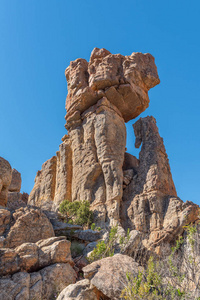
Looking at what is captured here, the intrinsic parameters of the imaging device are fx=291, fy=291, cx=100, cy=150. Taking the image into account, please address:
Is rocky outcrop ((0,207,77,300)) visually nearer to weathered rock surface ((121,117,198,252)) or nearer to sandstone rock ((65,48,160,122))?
weathered rock surface ((121,117,198,252))

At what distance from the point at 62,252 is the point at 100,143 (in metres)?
19.5

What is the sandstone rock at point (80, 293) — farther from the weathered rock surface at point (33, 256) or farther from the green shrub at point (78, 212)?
the green shrub at point (78, 212)

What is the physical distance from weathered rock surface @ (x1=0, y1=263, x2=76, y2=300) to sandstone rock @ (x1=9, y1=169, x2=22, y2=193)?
31.2 metres

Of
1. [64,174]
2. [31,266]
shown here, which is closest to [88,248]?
[31,266]

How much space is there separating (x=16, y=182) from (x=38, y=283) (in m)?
32.7

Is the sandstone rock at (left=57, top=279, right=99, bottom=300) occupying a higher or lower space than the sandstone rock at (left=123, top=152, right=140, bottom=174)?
lower

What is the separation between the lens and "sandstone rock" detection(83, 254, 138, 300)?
24.8 ft

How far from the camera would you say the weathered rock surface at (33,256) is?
932 centimetres

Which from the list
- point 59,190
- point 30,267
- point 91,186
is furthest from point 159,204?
point 30,267

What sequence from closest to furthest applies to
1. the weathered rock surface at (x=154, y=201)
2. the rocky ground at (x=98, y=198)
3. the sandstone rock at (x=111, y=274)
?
the sandstone rock at (x=111, y=274)
the rocky ground at (x=98, y=198)
the weathered rock surface at (x=154, y=201)

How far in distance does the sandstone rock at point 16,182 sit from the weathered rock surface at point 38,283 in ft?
102

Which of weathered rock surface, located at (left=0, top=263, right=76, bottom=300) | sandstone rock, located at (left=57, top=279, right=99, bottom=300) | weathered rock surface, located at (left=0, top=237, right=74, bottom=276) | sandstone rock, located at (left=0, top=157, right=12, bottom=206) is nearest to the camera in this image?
sandstone rock, located at (left=57, top=279, right=99, bottom=300)

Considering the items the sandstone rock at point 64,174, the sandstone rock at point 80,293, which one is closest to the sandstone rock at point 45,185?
the sandstone rock at point 64,174

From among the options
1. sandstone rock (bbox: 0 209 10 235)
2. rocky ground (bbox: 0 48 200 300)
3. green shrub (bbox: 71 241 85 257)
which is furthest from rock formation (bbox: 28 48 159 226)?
sandstone rock (bbox: 0 209 10 235)
